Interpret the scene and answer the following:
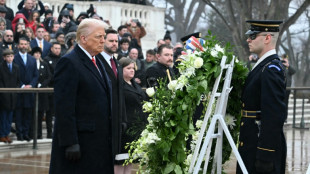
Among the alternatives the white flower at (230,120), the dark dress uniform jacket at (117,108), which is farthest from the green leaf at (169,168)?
the white flower at (230,120)

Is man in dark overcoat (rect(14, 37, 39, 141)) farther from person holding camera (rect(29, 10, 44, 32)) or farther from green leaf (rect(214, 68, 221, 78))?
green leaf (rect(214, 68, 221, 78))

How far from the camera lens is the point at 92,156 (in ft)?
22.4

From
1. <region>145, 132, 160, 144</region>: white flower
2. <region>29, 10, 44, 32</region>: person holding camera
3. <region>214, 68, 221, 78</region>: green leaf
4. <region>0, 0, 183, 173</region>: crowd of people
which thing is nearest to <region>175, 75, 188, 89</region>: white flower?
<region>214, 68, 221, 78</region>: green leaf

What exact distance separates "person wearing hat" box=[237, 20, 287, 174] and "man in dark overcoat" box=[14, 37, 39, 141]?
779cm

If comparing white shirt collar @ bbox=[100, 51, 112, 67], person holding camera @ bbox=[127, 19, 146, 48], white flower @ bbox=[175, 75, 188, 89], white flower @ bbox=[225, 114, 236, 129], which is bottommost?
white flower @ bbox=[225, 114, 236, 129]

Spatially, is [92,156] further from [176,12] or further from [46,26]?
[176,12]

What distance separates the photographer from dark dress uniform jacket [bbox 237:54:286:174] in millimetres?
6863

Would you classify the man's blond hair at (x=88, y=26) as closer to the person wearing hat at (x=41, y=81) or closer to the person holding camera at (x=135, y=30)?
the person wearing hat at (x=41, y=81)

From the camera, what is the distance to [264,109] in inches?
271

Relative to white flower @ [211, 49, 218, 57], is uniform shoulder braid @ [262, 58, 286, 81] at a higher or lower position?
lower

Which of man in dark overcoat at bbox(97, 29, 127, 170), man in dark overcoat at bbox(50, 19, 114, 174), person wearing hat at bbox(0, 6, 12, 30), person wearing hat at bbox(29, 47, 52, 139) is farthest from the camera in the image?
person wearing hat at bbox(0, 6, 12, 30)

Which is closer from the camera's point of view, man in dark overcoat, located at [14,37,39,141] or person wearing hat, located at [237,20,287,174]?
person wearing hat, located at [237,20,287,174]

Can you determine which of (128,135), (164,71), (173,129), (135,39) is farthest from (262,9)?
(173,129)

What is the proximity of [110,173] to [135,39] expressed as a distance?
42.9ft
